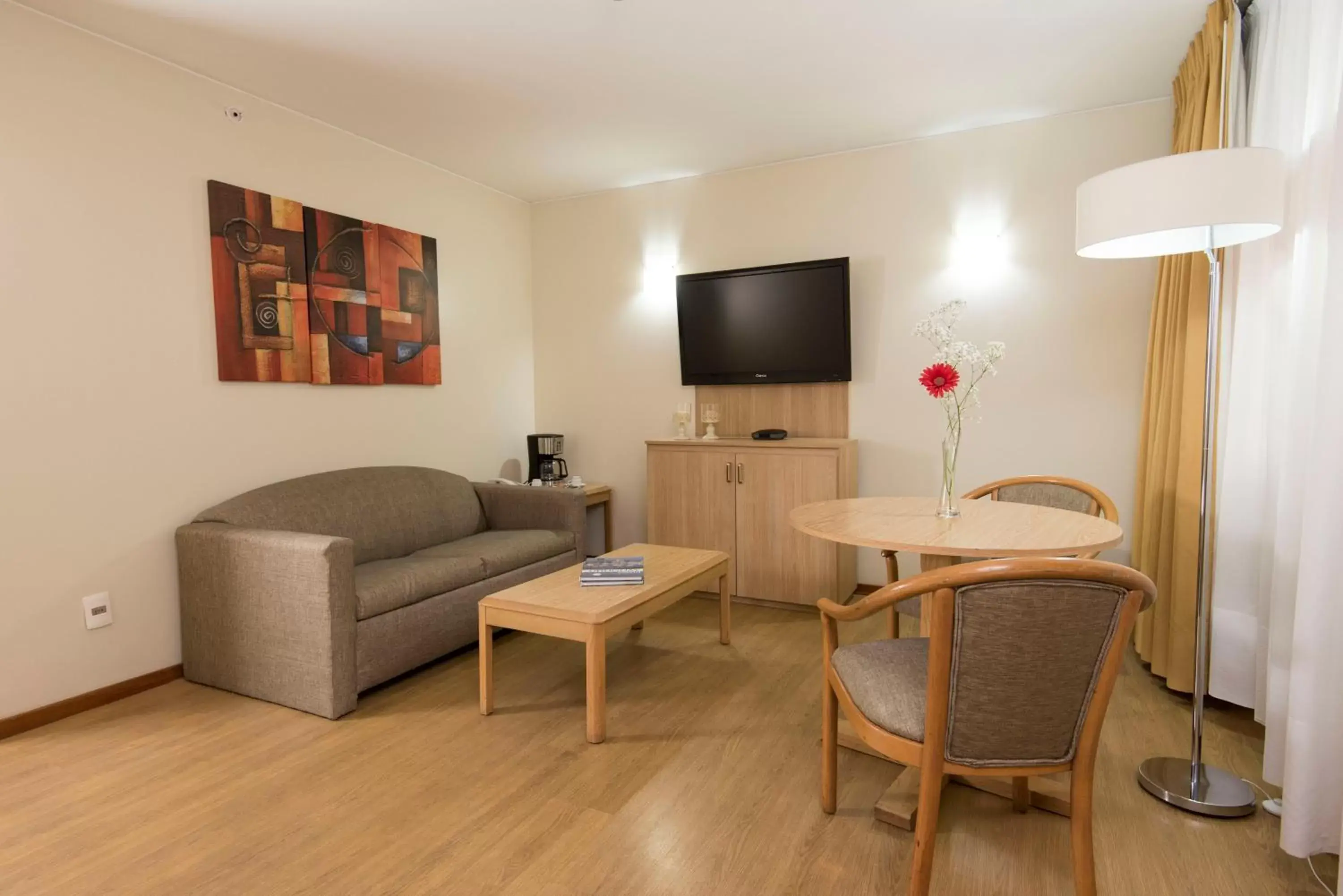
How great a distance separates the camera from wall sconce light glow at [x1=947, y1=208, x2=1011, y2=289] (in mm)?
3812

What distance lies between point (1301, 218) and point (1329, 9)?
0.54 metres

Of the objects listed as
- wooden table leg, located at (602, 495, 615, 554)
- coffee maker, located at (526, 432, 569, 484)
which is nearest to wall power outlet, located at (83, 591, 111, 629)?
coffee maker, located at (526, 432, 569, 484)

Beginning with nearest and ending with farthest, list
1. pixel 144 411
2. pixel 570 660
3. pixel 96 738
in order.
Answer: pixel 96 738 < pixel 144 411 < pixel 570 660

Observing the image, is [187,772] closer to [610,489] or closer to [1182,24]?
[610,489]

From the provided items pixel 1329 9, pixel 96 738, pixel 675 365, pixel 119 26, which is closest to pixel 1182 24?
pixel 1329 9

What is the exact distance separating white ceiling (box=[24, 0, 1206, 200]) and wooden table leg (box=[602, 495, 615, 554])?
7.52 feet

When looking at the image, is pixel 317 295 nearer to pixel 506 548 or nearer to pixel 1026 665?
pixel 506 548

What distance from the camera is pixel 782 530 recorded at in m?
3.99

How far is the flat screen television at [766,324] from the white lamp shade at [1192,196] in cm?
201

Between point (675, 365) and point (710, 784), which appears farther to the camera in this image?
point (675, 365)

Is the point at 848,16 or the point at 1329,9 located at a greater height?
the point at 848,16

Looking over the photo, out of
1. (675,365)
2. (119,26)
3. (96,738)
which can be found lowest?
(96,738)

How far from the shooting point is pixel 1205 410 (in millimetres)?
2074

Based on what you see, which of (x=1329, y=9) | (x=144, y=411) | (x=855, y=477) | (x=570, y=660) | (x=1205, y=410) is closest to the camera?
(x=1329, y=9)
